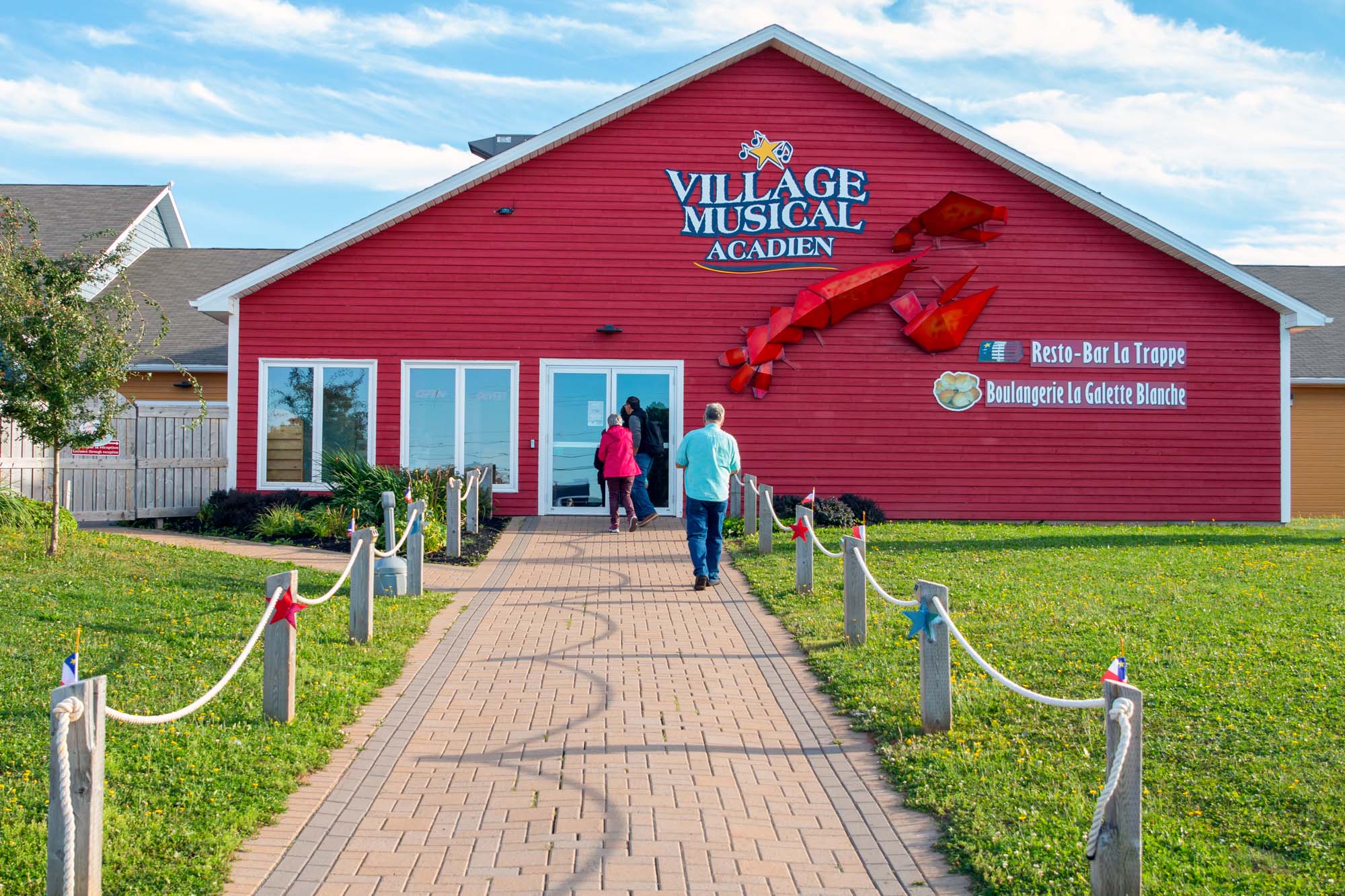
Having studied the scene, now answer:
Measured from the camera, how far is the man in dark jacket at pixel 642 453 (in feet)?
56.6

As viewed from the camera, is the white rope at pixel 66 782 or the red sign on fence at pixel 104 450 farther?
the red sign on fence at pixel 104 450

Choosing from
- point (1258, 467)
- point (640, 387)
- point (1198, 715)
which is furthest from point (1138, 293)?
point (1198, 715)

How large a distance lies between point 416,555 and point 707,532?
3.01 metres

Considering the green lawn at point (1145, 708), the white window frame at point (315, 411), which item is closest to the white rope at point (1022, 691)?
the green lawn at point (1145, 708)

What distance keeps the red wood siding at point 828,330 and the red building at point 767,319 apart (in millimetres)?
35

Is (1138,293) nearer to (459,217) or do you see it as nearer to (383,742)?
(459,217)

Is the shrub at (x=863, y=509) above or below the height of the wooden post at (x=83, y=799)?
above

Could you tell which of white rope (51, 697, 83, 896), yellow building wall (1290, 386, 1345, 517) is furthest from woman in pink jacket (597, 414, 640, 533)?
yellow building wall (1290, 386, 1345, 517)

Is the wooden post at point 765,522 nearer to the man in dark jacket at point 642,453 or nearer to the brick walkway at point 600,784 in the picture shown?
the man in dark jacket at point 642,453

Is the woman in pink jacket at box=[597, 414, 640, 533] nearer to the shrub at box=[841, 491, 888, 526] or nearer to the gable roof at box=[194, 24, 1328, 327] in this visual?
the shrub at box=[841, 491, 888, 526]

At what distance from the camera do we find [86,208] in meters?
28.8

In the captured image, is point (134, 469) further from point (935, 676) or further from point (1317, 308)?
point (1317, 308)

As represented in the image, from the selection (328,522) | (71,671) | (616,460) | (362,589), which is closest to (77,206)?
(328,522)

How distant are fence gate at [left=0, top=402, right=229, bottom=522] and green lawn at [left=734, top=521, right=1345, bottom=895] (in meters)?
9.70
